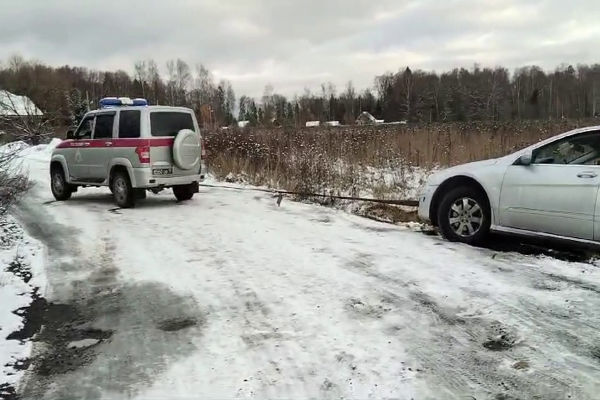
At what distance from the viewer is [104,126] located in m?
11.7

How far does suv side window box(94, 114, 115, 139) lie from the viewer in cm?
1151

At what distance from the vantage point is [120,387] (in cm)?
353

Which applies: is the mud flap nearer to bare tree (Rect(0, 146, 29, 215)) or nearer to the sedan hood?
bare tree (Rect(0, 146, 29, 215))

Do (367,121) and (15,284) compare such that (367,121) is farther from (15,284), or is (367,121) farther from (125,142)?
(15,284)

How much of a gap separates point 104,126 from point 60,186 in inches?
98.2

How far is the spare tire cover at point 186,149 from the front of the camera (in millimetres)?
11070

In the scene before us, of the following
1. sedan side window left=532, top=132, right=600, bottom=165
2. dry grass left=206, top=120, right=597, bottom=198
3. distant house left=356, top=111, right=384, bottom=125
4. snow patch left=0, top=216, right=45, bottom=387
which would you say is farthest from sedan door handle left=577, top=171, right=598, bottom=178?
distant house left=356, top=111, right=384, bottom=125

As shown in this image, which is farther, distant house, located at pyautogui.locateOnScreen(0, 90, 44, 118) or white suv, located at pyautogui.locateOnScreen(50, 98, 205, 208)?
white suv, located at pyautogui.locateOnScreen(50, 98, 205, 208)

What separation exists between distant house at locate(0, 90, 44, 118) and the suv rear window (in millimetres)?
2458

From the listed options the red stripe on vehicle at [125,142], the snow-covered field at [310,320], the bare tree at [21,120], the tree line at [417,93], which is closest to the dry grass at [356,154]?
the red stripe on vehicle at [125,142]

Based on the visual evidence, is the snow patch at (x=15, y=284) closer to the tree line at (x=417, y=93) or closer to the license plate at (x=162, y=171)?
the license plate at (x=162, y=171)

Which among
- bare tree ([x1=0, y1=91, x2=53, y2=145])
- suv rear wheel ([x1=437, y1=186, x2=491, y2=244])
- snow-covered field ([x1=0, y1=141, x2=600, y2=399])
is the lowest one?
snow-covered field ([x1=0, y1=141, x2=600, y2=399])

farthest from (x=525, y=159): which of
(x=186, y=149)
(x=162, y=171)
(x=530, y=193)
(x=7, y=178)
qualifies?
(x=7, y=178)

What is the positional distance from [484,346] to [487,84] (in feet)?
318
